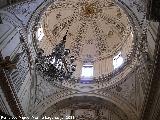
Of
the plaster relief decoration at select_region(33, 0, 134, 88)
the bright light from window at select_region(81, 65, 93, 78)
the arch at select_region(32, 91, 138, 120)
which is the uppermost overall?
the plaster relief decoration at select_region(33, 0, 134, 88)

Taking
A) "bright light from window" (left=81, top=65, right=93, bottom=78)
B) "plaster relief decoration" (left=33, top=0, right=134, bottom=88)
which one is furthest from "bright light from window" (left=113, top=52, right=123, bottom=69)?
"bright light from window" (left=81, top=65, right=93, bottom=78)

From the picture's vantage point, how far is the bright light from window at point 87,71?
1558cm

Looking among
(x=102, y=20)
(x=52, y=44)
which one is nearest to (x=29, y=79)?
(x=52, y=44)

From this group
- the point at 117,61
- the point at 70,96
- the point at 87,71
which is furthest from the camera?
the point at 87,71

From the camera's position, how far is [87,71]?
15898 millimetres

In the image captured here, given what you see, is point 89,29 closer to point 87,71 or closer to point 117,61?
point 87,71

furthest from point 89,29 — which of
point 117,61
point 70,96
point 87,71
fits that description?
point 70,96

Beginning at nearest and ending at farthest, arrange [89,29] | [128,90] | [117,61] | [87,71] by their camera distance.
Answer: [128,90] < [117,61] < [87,71] < [89,29]

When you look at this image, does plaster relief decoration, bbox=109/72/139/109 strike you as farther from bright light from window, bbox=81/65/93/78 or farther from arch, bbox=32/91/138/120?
bright light from window, bbox=81/65/93/78

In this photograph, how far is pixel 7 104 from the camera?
1089 centimetres

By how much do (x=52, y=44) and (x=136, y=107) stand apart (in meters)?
5.44

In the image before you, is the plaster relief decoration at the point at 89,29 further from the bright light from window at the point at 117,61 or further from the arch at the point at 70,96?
the arch at the point at 70,96

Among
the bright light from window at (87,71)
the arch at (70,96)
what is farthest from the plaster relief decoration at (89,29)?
the arch at (70,96)

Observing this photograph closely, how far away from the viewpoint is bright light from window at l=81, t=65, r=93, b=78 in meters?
15.6
